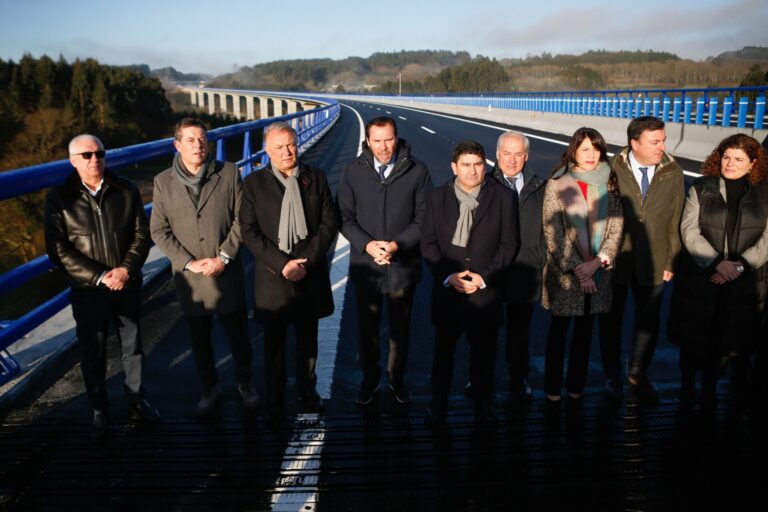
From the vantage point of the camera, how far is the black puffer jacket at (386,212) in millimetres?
3662

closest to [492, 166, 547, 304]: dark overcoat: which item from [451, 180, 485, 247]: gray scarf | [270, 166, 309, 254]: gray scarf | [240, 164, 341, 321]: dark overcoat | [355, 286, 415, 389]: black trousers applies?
[451, 180, 485, 247]: gray scarf

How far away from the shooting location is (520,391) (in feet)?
12.5

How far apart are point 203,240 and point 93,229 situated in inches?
24.3

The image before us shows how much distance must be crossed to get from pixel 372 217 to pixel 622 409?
195 cm

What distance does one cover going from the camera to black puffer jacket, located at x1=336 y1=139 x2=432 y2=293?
12.0 ft

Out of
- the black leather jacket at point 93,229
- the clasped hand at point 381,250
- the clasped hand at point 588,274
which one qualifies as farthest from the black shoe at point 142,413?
the clasped hand at point 588,274

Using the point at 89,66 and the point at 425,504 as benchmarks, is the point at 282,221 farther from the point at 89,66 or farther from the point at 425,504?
the point at 89,66

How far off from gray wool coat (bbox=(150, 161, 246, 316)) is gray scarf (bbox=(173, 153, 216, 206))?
→ 0.03 meters

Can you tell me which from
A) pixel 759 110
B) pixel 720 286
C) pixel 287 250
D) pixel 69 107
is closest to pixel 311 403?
pixel 287 250

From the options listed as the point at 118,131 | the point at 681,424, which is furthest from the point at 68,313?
the point at 118,131

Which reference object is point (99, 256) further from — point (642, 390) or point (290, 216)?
point (642, 390)

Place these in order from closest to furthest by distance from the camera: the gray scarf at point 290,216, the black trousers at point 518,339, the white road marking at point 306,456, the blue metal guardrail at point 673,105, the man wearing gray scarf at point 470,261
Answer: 1. the white road marking at point 306,456
2. the man wearing gray scarf at point 470,261
3. the gray scarf at point 290,216
4. the black trousers at point 518,339
5. the blue metal guardrail at point 673,105

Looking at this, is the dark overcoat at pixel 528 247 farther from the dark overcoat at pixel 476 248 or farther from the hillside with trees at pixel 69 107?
the hillside with trees at pixel 69 107

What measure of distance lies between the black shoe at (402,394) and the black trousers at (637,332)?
1.31 metres
